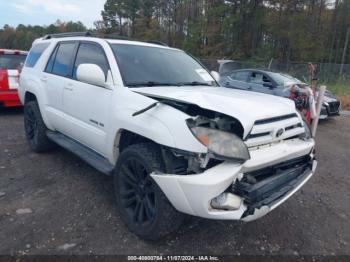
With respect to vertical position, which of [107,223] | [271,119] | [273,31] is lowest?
[107,223]

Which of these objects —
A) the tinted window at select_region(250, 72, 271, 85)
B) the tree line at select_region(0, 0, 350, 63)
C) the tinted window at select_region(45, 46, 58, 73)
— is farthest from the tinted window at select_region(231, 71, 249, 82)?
the tree line at select_region(0, 0, 350, 63)

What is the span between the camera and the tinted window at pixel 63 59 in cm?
416

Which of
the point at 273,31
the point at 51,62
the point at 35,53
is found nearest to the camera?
the point at 51,62

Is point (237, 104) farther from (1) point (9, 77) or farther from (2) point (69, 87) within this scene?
(1) point (9, 77)

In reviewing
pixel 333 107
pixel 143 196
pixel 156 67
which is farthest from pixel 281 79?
pixel 143 196

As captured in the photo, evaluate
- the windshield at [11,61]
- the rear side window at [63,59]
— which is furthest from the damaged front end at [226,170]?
the windshield at [11,61]

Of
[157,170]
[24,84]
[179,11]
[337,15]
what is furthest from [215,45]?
[157,170]

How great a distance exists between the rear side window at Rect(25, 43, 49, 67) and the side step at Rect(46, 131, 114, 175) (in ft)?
4.37

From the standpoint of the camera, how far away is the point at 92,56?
3746 millimetres

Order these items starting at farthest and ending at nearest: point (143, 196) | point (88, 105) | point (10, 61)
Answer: point (10, 61)
point (88, 105)
point (143, 196)

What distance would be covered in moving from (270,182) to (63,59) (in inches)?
129

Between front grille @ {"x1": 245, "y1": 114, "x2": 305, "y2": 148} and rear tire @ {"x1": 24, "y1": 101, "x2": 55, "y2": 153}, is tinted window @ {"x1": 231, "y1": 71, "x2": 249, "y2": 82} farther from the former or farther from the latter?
front grille @ {"x1": 245, "y1": 114, "x2": 305, "y2": 148}

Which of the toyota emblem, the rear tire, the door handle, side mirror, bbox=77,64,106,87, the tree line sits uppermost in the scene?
the tree line

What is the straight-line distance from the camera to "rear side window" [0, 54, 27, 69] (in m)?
7.41
